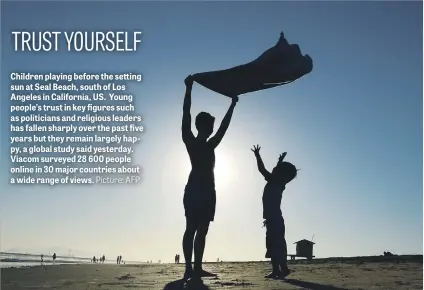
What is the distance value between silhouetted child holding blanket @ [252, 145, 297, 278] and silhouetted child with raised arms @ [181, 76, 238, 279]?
4.32 ft

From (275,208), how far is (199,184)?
1.77 metres

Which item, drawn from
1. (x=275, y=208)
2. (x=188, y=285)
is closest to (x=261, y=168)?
(x=275, y=208)

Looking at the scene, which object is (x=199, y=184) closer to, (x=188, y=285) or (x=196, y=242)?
(x=196, y=242)

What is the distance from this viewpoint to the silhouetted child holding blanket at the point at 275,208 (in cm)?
787

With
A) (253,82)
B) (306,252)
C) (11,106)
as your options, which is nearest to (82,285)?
(253,82)

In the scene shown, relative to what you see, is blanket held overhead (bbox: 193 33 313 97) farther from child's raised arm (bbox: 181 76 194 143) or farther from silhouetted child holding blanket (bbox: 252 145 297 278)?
silhouetted child holding blanket (bbox: 252 145 297 278)

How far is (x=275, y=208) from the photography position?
8.06 m

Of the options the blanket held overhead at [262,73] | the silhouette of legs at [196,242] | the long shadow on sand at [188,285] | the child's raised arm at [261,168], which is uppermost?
the blanket held overhead at [262,73]

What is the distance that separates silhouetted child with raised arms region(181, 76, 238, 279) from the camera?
6797 mm

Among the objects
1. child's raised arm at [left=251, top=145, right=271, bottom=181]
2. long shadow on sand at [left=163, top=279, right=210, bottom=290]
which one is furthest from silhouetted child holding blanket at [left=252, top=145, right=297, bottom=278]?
long shadow on sand at [left=163, top=279, right=210, bottom=290]

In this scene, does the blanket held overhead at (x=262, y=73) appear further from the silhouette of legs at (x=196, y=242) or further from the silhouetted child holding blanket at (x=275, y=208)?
the silhouette of legs at (x=196, y=242)

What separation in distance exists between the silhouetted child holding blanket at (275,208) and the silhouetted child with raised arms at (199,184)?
1317mm

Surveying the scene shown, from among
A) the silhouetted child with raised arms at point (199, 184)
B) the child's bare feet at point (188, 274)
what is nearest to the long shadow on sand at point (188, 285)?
the child's bare feet at point (188, 274)

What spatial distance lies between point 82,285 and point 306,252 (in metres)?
A: 22.0
